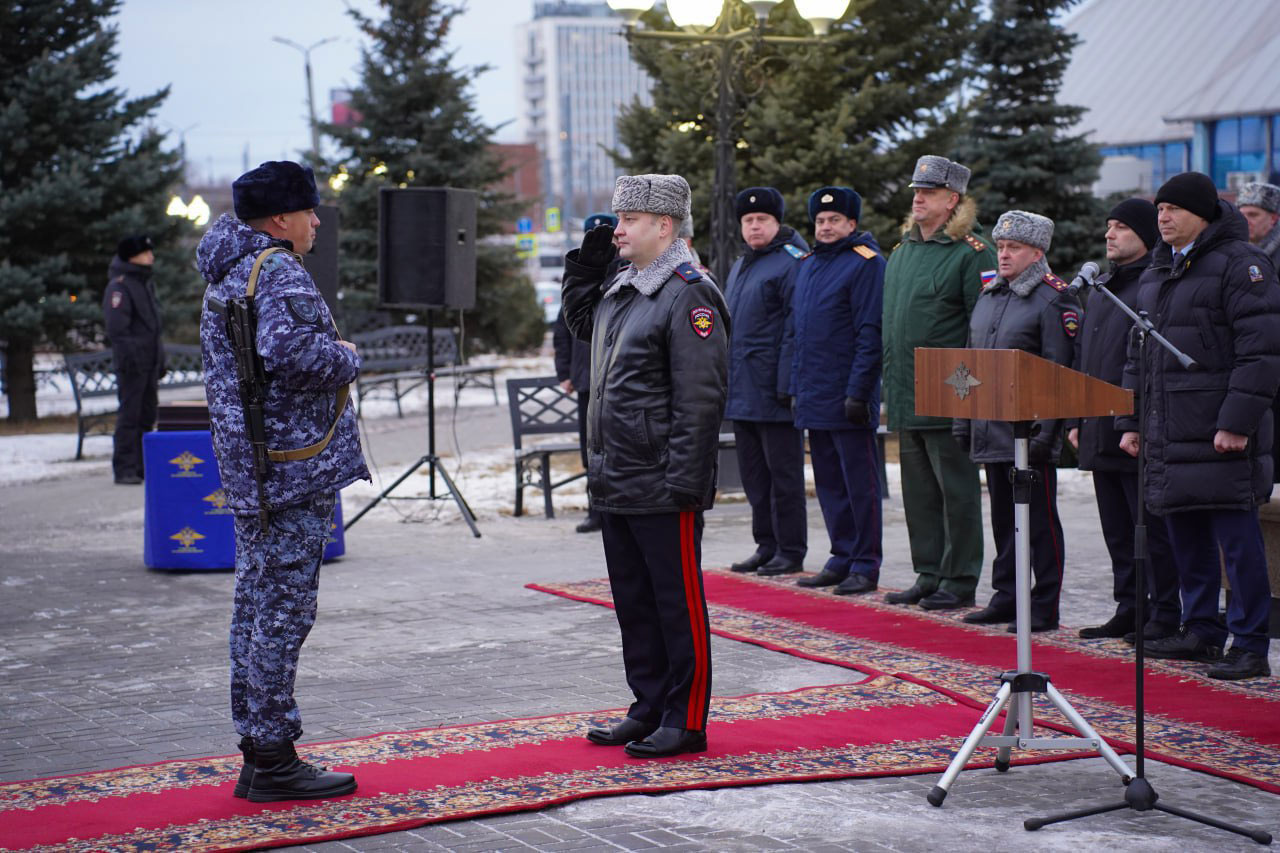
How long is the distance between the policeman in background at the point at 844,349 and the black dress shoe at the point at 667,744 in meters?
3.39

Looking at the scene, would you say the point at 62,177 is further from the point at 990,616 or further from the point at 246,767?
the point at 246,767

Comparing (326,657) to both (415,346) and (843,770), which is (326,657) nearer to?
(843,770)

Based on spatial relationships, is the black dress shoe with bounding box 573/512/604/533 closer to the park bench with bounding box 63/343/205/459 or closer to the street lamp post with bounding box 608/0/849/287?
the street lamp post with bounding box 608/0/849/287

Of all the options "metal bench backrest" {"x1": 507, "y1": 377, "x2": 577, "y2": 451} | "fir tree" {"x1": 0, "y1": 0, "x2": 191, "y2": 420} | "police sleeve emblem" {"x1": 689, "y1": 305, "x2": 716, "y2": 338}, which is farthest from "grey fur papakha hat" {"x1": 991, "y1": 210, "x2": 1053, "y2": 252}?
"fir tree" {"x1": 0, "y1": 0, "x2": 191, "y2": 420}

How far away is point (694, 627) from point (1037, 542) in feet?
9.19

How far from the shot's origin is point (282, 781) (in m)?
5.02

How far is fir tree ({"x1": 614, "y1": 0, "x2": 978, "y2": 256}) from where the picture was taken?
1777cm

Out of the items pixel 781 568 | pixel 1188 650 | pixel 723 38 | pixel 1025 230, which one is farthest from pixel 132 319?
pixel 1188 650

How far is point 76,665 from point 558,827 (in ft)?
11.4

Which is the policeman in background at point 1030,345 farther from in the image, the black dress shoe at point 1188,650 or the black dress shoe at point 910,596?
the black dress shoe at point 1188,650

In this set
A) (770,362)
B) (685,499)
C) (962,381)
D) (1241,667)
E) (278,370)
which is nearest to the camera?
(278,370)

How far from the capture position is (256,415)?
4.92 metres

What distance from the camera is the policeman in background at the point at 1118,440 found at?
739 cm

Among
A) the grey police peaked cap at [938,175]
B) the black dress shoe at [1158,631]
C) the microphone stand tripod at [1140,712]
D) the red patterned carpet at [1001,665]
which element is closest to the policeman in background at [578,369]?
the red patterned carpet at [1001,665]
